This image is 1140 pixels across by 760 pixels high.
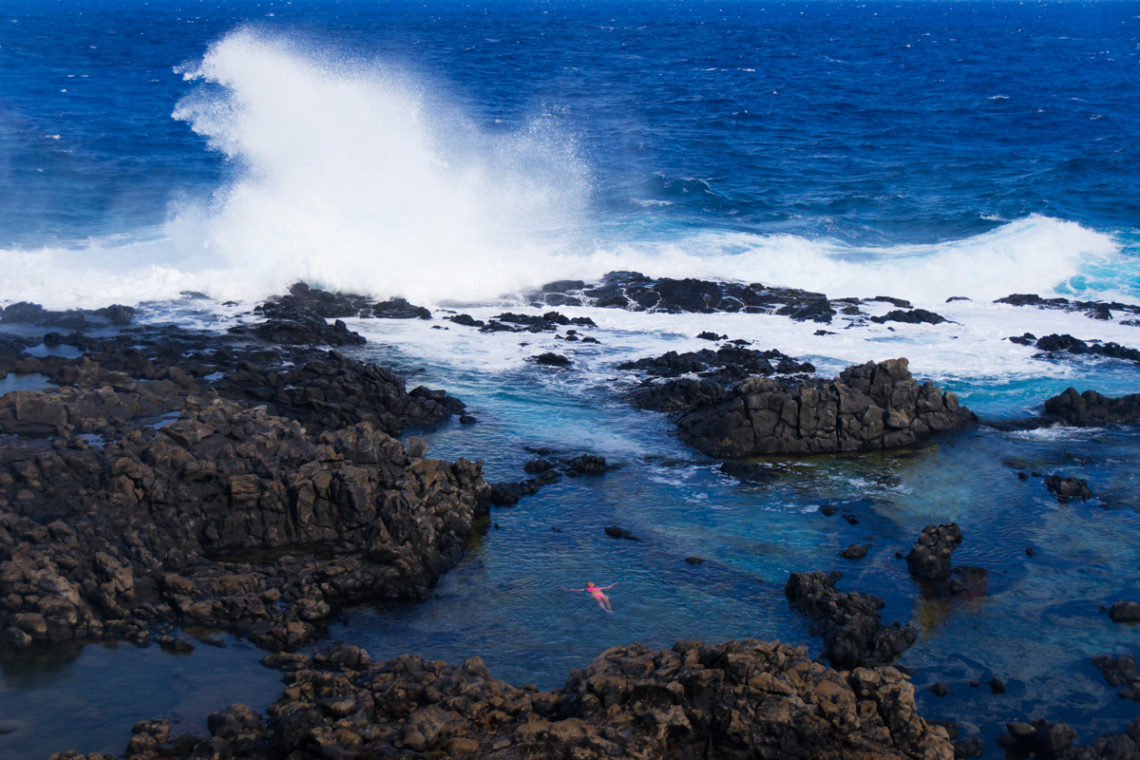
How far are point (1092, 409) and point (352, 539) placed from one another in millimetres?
18584

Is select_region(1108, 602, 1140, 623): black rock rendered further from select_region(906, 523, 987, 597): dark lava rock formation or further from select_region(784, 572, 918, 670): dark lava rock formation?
select_region(784, 572, 918, 670): dark lava rock formation

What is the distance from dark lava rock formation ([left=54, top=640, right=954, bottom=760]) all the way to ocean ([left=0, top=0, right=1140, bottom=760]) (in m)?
1.49

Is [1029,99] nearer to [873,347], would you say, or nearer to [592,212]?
[592,212]

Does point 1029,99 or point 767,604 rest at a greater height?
point 1029,99

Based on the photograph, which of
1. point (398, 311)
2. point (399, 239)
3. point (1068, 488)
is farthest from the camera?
point (399, 239)

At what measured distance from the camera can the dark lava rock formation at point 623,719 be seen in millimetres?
11562

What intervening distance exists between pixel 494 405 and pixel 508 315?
7.77m

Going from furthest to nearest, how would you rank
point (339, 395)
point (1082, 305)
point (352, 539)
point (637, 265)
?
1. point (637, 265)
2. point (1082, 305)
3. point (339, 395)
4. point (352, 539)

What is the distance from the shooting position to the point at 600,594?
17.1m

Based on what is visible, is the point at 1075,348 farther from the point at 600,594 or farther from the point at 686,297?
the point at 600,594

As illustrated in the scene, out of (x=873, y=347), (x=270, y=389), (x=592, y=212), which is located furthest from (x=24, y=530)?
(x=592, y=212)

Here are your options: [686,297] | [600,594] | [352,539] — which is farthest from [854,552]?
[686,297]

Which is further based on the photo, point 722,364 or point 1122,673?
point 722,364

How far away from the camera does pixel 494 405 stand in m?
26.0
